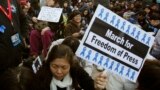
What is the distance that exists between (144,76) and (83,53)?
23.1 inches

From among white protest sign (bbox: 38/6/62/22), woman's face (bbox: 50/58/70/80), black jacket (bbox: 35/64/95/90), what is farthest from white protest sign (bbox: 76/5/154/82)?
white protest sign (bbox: 38/6/62/22)

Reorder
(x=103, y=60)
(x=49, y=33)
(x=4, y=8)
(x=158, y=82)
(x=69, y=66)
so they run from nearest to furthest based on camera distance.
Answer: (x=158, y=82), (x=103, y=60), (x=69, y=66), (x=4, y=8), (x=49, y=33)

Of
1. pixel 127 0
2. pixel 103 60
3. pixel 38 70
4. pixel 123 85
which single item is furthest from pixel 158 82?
pixel 127 0

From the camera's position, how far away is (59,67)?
3.22 meters

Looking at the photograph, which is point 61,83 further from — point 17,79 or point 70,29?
point 70,29

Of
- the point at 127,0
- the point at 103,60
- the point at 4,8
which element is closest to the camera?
the point at 103,60

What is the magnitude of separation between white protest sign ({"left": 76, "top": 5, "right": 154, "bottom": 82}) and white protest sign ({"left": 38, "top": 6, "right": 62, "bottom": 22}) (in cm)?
355

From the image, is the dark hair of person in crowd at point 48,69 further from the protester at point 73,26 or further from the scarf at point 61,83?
the protester at point 73,26

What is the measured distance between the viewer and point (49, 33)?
686 cm

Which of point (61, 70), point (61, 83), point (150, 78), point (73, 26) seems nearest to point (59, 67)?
point (61, 70)

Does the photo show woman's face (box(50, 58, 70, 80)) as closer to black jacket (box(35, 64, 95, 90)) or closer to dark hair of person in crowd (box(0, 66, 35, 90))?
black jacket (box(35, 64, 95, 90))

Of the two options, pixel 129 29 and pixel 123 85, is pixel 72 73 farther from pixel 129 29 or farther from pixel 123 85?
pixel 129 29

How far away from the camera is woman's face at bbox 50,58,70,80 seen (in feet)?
10.6

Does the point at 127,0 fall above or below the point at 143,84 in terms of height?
below
